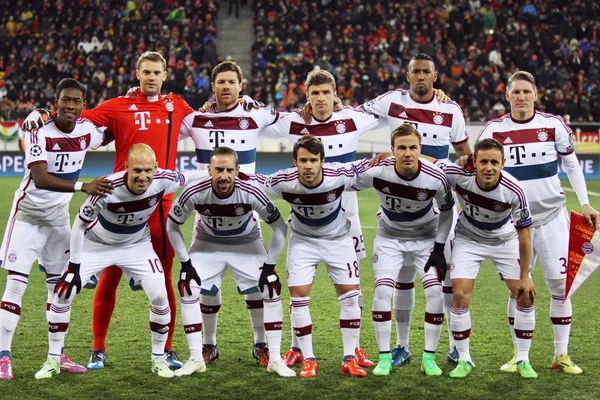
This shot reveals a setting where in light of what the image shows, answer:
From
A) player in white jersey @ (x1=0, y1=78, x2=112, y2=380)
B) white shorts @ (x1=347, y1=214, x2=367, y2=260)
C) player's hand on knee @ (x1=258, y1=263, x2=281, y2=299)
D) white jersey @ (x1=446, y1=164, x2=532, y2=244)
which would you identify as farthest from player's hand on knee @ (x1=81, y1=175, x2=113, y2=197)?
white jersey @ (x1=446, y1=164, x2=532, y2=244)

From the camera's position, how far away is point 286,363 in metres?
7.20

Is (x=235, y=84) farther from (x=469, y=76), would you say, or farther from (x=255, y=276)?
(x=469, y=76)

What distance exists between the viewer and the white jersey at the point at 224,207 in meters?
6.75

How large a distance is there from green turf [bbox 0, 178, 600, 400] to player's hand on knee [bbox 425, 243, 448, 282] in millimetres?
817

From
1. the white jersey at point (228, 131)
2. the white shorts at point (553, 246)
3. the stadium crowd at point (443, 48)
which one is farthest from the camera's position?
the stadium crowd at point (443, 48)

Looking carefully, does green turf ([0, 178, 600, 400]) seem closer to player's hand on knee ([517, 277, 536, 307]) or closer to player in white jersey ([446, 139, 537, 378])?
player in white jersey ([446, 139, 537, 378])

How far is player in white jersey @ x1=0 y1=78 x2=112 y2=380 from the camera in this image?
22.0 feet

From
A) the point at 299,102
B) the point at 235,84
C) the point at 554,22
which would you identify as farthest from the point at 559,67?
the point at 235,84

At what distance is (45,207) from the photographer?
682cm

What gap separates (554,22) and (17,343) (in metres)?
23.9

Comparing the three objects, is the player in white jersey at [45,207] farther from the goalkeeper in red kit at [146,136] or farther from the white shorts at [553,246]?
the white shorts at [553,246]

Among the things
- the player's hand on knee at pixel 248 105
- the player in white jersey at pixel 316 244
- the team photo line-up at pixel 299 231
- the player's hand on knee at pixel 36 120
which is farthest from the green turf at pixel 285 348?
the player's hand on knee at pixel 248 105

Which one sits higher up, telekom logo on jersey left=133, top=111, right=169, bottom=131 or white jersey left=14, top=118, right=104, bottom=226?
telekom logo on jersey left=133, top=111, right=169, bottom=131

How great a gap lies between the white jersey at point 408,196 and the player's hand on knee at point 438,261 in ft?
0.82
